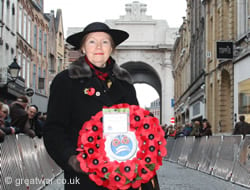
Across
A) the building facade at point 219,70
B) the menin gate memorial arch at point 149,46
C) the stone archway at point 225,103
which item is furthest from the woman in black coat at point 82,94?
the menin gate memorial arch at point 149,46

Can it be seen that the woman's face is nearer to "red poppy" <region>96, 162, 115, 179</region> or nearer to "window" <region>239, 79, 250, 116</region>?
"red poppy" <region>96, 162, 115, 179</region>

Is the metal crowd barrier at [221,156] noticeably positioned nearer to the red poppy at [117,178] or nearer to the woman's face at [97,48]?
the woman's face at [97,48]

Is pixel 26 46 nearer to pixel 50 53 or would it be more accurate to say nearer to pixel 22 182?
pixel 50 53

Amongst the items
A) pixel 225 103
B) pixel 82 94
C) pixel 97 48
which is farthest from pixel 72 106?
pixel 225 103

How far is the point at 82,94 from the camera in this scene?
12.5 feet

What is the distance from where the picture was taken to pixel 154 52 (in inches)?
2817

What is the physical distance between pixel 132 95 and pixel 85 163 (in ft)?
2.79

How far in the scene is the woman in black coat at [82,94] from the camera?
364cm

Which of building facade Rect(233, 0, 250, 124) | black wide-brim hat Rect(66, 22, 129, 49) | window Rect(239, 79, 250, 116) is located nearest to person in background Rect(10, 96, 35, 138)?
black wide-brim hat Rect(66, 22, 129, 49)

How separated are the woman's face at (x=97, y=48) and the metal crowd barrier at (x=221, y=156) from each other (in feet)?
26.9

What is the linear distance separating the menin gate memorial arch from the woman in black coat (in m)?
66.1

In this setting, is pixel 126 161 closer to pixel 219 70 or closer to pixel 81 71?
pixel 81 71

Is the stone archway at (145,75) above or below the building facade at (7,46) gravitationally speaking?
above

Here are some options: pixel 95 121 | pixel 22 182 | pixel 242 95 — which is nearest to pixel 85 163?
pixel 95 121
